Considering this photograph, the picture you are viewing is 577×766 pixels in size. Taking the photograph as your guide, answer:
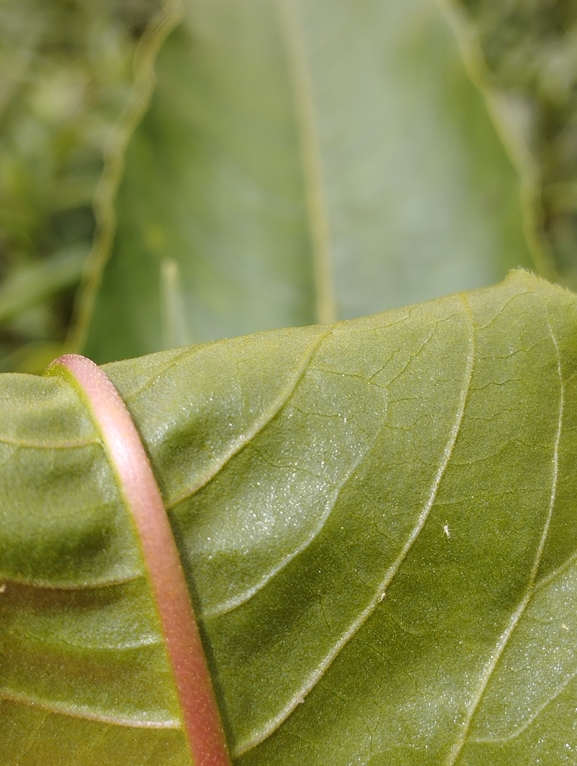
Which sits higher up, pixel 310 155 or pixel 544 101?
pixel 310 155

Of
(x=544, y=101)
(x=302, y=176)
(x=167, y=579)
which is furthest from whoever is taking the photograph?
(x=544, y=101)

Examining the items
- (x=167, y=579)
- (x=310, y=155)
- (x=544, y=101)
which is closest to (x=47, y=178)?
(x=310, y=155)

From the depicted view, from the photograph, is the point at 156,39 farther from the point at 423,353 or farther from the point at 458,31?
the point at 423,353

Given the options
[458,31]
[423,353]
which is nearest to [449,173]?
[458,31]

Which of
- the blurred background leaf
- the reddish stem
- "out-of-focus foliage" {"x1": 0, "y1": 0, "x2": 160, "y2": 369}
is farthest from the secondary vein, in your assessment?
"out-of-focus foliage" {"x1": 0, "y1": 0, "x2": 160, "y2": 369}

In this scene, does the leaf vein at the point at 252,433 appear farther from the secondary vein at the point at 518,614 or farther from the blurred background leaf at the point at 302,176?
the blurred background leaf at the point at 302,176

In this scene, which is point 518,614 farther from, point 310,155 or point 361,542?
point 310,155

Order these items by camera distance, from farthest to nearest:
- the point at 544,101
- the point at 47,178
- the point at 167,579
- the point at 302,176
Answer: the point at 544,101 → the point at 47,178 → the point at 302,176 → the point at 167,579
